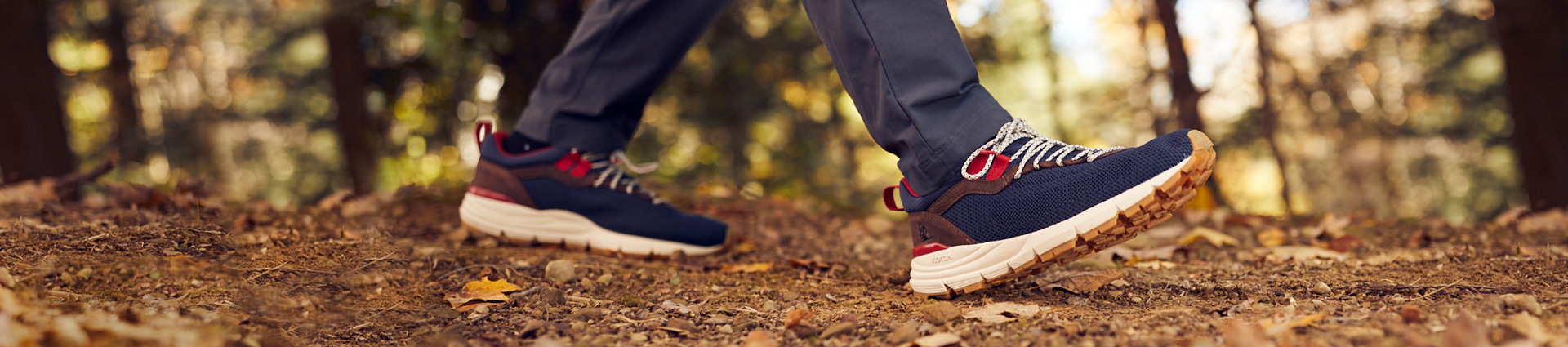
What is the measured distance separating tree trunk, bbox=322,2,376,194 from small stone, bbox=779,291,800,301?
195 inches

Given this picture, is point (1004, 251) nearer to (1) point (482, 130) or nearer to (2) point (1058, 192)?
(2) point (1058, 192)

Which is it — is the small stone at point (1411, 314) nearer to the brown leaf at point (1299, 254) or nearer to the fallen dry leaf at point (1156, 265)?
the fallen dry leaf at point (1156, 265)

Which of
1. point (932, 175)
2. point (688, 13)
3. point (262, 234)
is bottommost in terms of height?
point (262, 234)

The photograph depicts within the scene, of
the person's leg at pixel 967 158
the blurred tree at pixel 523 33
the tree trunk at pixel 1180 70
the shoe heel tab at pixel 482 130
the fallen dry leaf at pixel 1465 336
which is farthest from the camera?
the tree trunk at pixel 1180 70

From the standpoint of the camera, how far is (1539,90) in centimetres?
406

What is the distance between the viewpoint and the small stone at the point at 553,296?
1.41 meters

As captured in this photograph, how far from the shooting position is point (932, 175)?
144 cm

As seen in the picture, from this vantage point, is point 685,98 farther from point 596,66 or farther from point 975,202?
point 975,202

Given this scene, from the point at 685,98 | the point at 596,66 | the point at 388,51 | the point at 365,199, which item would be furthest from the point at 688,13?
the point at 388,51

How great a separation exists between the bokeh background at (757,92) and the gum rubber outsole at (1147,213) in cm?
239

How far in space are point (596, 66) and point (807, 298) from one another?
2.92ft

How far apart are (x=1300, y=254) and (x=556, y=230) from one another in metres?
1.87

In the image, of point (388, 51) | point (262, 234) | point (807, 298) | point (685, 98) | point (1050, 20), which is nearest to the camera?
point (807, 298)
